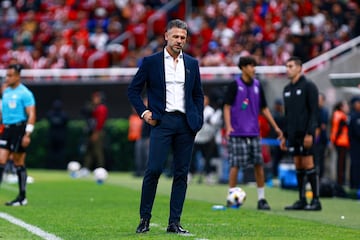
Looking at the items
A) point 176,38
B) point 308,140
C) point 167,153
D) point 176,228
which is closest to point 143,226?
point 176,228

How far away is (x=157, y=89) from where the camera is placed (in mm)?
11773

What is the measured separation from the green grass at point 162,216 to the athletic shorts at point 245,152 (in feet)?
2.49

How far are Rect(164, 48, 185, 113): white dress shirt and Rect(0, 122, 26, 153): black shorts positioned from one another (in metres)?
5.32

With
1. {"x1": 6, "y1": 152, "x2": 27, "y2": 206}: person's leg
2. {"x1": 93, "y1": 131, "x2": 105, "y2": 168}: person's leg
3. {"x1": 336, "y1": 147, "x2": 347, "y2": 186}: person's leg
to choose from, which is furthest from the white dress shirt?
{"x1": 93, "y1": 131, "x2": 105, "y2": 168}: person's leg

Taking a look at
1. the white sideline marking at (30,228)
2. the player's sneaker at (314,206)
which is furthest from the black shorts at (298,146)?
the white sideline marking at (30,228)

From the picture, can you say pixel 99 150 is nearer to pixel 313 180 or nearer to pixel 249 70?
pixel 249 70

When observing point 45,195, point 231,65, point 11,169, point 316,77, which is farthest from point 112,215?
point 231,65

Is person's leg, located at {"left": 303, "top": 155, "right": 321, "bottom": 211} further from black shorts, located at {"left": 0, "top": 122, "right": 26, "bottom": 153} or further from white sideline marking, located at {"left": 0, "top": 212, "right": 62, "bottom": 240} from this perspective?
white sideline marking, located at {"left": 0, "top": 212, "right": 62, "bottom": 240}

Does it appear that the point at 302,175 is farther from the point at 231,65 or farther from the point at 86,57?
the point at 86,57

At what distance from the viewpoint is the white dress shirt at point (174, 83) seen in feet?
38.6

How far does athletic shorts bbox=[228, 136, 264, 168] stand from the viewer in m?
16.3

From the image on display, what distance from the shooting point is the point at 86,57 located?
34.5 metres

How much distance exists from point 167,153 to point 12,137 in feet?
17.5

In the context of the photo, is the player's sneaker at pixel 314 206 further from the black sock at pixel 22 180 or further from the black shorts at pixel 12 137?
the black shorts at pixel 12 137
